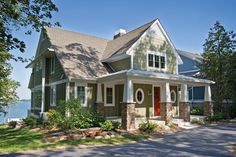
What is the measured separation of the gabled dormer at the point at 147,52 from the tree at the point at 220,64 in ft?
11.7

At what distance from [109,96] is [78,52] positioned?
438 centimetres

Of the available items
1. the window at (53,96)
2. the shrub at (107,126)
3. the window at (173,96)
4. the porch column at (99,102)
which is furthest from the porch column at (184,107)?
the window at (53,96)

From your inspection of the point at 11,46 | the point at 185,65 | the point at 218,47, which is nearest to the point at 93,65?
the point at 11,46

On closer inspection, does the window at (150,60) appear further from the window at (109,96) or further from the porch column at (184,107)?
the window at (109,96)

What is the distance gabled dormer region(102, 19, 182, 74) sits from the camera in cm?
1759

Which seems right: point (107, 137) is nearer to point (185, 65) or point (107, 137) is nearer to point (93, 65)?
point (93, 65)

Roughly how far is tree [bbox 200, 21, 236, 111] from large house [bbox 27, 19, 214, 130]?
317 cm

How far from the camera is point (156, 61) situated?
19.0 meters

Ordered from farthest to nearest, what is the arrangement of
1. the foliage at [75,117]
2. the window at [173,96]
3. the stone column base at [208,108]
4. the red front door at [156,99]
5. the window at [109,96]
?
1. the window at [173,96]
2. the red front door at [156,99]
3. the stone column base at [208,108]
4. the window at [109,96]
5. the foliage at [75,117]

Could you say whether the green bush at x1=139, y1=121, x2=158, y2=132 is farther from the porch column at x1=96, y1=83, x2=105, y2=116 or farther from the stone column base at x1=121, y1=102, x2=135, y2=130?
the porch column at x1=96, y1=83, x2=105, y2=116

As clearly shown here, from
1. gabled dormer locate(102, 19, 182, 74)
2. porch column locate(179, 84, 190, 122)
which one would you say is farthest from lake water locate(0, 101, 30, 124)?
porch column locate(179, 84, 190, 122)

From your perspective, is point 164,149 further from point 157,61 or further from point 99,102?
point 157,61

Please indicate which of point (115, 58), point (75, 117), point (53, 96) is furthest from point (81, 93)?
point (115, 58)

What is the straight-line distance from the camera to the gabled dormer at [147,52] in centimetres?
1759
